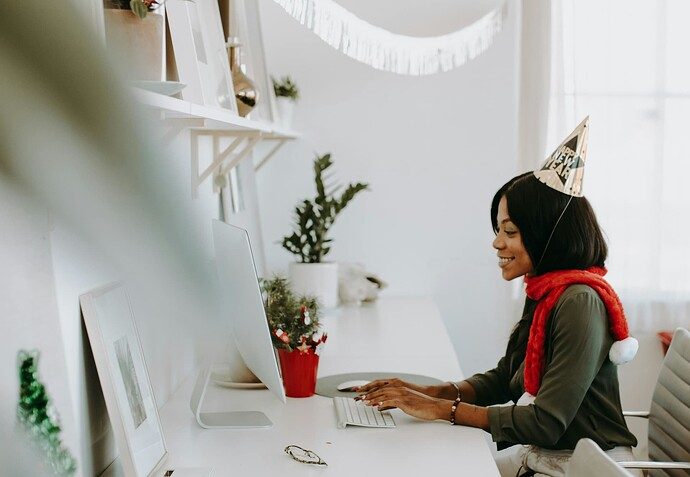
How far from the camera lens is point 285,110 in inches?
117

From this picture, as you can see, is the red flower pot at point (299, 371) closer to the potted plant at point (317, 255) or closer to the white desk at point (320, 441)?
the white desk at point (320, 441)

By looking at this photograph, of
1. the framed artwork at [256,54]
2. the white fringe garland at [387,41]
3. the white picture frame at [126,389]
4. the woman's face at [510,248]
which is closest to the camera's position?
the white picture frame at [126,389]

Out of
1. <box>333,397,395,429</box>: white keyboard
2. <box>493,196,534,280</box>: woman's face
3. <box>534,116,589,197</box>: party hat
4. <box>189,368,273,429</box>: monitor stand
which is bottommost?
<box>333,397,395,429</box>: white keyboard

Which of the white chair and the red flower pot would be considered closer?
the red flower pot

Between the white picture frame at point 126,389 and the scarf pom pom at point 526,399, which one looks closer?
the white picture frame at point 126,389

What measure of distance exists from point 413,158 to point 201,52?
143 cm

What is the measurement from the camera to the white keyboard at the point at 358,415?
63.2 inches

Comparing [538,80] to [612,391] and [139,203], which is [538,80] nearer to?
[612,391]

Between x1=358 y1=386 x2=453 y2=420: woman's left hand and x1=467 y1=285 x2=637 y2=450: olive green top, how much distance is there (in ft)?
0.32

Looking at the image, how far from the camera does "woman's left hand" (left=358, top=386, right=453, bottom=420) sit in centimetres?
163

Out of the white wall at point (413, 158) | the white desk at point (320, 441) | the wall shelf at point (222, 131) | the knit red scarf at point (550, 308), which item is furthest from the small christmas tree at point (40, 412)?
the white wall at point (413, 158)

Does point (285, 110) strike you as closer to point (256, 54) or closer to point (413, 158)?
point (256, 54)

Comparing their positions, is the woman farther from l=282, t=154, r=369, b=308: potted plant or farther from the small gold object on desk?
l=282, t=154, r=369, b=308: potted plant

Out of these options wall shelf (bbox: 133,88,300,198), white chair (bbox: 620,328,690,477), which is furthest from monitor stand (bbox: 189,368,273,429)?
white chair (bbox: 620,328,690,477)
